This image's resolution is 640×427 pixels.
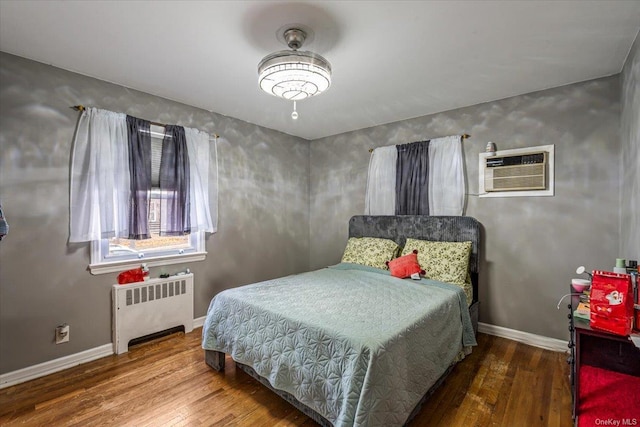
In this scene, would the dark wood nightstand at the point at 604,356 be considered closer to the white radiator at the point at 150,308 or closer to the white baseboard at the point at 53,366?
the white radiator at the point at 150,308

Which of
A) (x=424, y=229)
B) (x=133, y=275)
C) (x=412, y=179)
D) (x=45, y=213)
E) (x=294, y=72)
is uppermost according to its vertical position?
(x=294, y=72)

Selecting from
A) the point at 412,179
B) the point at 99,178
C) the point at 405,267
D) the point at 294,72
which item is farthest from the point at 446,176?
the point at 99,178

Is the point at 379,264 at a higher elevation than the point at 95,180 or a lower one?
lower

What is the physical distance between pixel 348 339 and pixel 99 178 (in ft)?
8.18

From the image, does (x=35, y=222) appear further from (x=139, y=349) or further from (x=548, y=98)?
(x=548, y=98)

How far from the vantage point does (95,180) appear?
2.53 metres

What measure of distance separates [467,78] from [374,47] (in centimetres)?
101

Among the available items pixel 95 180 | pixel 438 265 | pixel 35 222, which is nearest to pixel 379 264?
pixel 438 265

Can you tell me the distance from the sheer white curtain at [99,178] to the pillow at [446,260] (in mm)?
2920

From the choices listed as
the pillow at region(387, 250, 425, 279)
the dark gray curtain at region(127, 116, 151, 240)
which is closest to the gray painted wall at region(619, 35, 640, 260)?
the pillow at region(387, 250, 425, 279)

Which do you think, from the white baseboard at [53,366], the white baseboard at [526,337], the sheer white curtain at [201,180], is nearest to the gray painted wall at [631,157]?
the white baseboard at [526,337]

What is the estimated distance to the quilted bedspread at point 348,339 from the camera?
151cm

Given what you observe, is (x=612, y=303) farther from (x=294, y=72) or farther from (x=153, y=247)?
(x=153, y=247)

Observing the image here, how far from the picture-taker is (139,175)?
2768 millimetres
